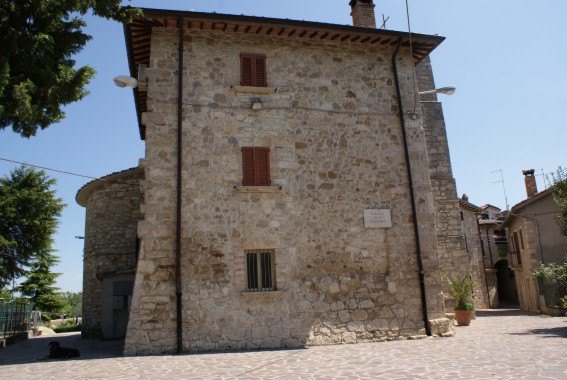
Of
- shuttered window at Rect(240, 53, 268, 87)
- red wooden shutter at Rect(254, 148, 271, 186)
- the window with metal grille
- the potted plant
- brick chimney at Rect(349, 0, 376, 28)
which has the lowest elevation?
the potted plant

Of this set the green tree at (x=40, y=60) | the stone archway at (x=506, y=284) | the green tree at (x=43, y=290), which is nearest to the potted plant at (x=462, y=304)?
the green tree at (x=40, y=60)

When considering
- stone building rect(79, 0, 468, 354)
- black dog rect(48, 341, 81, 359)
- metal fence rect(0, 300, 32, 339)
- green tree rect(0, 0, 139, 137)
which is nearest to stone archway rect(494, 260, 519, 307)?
stone building rect(79, 0, 468, 354)

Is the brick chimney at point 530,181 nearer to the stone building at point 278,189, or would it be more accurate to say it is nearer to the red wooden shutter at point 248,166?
the stone building at point 278,189

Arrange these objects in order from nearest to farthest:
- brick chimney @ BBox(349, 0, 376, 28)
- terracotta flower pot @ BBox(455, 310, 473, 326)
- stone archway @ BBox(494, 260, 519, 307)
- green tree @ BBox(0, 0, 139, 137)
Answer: green tree @ BBox(0, 0, 139, 137) → terracotta flower pot @ BBox(455, 310, 473, 326) → brick chimney @ BBox(349, 0, 376, 28) → stone archway @ BBox(494, 260, 519, 307)

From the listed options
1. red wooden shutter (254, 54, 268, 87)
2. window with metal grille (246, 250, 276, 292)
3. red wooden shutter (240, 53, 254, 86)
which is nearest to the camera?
window with metal grille (246, 250, 276, 292)

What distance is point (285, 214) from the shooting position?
11.1m

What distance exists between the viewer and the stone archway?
3403cm

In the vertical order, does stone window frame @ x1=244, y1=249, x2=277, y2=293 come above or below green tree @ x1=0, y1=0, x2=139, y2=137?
below

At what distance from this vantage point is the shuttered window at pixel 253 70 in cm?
1170

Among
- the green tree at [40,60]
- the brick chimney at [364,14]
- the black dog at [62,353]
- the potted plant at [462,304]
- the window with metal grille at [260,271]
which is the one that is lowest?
the black dog at [62,353]

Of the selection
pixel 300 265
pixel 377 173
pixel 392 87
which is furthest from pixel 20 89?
pixel 392 87

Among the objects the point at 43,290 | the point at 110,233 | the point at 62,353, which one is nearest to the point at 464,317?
the point at 62,353

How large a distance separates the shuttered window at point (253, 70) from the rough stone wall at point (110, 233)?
6.18 m

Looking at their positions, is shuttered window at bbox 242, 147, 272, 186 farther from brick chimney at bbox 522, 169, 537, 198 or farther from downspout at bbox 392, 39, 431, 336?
brick chimney at bbox 522, 169, 537, 198
